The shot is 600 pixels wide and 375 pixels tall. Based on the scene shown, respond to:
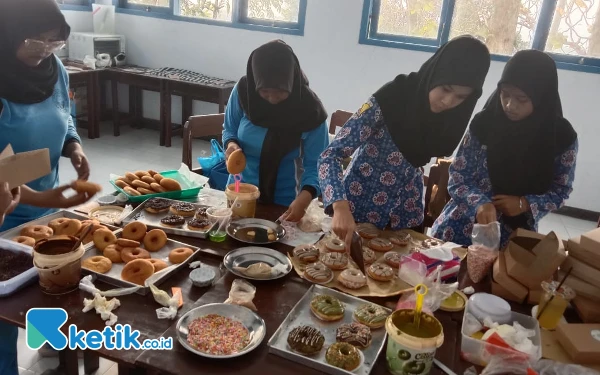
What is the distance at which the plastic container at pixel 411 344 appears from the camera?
1033 millimetres

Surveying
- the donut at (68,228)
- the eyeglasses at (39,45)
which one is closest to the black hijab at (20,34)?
the eyeglasses at (39,45)

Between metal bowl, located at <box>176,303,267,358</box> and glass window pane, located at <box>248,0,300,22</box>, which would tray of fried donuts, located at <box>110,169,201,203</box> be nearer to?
metal bowl, located at <box>176,303,267,358</box>

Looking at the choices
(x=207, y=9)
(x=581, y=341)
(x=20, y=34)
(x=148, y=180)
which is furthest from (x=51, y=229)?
(x=207, y=9)

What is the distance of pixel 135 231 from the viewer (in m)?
1.53

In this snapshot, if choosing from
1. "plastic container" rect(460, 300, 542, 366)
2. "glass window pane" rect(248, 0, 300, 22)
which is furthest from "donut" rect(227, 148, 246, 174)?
"glass window pane" rect(248, 0, 300, 22)

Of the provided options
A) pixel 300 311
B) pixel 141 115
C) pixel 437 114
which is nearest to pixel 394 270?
pixel 300 311

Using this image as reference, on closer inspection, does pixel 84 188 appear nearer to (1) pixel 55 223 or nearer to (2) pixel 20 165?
(1) pixel 55 223

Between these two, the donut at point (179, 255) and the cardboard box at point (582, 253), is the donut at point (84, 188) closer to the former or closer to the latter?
the donut at point (179, 255)

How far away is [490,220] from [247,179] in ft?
3.37

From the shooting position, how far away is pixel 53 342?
1127 mm

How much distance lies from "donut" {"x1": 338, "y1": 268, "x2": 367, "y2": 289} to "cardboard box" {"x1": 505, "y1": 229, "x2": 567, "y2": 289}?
1.43ft

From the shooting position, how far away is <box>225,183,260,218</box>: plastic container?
5.75ft

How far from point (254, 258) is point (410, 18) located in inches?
148

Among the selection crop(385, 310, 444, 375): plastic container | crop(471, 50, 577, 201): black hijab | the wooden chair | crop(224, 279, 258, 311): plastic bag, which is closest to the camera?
crop(385, 310, 444, 375): plastic container
